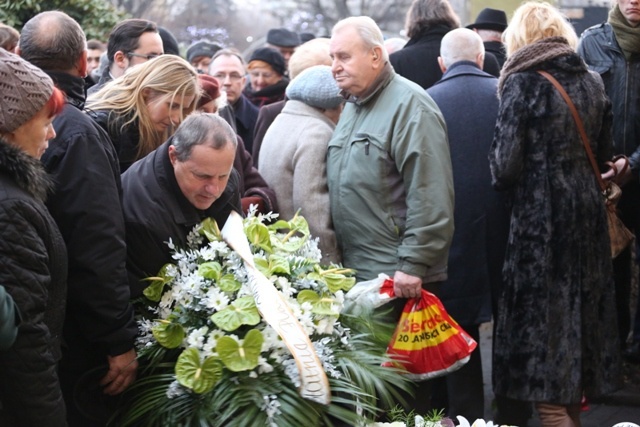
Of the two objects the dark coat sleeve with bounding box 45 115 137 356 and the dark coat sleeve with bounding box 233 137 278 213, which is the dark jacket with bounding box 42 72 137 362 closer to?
the dark coat sleeve with bounding box 45 115 137 356

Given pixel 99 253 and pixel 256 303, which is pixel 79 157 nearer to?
pixel 99 253

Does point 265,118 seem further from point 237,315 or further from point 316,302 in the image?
point 237,315

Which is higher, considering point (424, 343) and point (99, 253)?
point (99, 253)

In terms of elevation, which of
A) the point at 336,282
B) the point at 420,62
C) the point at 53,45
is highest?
the point at 53,45

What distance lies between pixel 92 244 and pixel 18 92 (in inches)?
25.1

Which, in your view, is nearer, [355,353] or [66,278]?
[66,278]

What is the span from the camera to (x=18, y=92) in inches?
124

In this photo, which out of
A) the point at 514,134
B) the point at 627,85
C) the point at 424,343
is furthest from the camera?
the point at 627,85

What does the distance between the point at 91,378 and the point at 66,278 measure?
1.69ft

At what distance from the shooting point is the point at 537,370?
17.1 feet

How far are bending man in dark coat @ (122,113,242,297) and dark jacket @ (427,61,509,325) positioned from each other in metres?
2.01

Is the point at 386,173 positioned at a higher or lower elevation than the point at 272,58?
higher

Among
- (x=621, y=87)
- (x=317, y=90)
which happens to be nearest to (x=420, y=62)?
(x=621, y=87)

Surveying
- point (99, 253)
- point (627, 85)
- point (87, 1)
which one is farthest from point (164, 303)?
point (87, 1)
